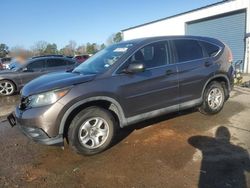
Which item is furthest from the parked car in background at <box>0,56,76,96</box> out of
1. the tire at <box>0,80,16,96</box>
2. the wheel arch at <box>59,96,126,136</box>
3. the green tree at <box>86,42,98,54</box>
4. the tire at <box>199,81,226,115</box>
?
the green tree at <box>86,42,98,54</box>

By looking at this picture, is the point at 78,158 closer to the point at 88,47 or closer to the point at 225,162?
the point at 225,162

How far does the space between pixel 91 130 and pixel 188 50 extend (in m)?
2.65

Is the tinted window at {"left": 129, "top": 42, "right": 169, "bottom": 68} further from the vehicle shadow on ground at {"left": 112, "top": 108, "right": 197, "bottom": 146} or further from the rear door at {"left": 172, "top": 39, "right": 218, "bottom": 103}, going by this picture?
the vehicle shadow on ground at {"left": 112, "top": 108, "right": 197, "bottom": 146}

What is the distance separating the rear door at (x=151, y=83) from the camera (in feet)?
15.0

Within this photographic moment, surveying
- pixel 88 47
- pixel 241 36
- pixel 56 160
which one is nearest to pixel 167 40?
pixel 56 160

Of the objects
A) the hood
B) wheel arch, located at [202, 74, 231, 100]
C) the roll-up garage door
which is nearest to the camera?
the hood

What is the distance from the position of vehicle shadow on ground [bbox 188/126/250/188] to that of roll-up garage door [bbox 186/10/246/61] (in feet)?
37.6

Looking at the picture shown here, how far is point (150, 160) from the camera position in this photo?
4.08 meters

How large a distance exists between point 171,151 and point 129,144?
30.9 inches

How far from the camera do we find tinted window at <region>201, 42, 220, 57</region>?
5.82m

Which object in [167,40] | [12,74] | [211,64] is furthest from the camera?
[12,74]

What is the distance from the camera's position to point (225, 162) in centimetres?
389

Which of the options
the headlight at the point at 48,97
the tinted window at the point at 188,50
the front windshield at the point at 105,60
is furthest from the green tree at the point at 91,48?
the headlight at the point at 48,97

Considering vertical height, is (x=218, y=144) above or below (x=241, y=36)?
below
